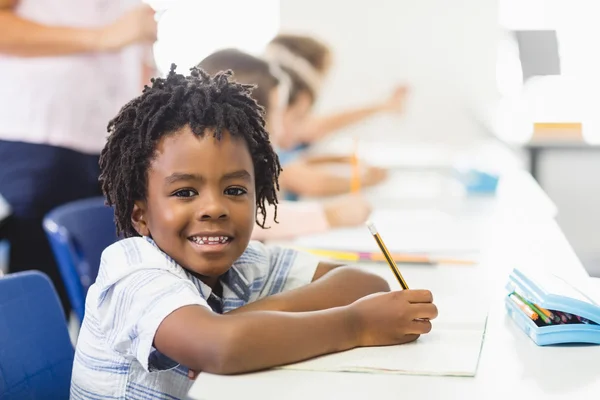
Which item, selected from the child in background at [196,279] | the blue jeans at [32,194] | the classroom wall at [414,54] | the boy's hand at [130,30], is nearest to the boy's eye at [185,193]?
the child in background at [196,279]

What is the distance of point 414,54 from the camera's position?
410cm

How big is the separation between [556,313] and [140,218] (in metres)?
0.53

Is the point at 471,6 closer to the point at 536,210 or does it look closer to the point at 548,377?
the point at 536,210

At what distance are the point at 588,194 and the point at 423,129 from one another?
1.09m

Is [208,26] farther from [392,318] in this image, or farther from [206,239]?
[392,318]

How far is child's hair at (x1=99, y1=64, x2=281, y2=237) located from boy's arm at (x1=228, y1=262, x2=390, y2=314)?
17 cm

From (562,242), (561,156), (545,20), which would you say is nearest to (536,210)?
(562,242)

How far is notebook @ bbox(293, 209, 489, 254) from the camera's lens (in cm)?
146

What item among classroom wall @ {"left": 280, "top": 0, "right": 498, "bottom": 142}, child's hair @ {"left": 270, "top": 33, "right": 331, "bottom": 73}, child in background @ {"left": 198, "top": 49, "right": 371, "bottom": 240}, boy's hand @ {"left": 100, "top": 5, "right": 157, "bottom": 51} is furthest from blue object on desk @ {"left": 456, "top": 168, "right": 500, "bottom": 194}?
classroom wall @ {"left": 280, "top": 0, "right": 498, "bottom": 142}

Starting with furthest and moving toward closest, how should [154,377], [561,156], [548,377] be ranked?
1. [561,156]
2. [154,377]
3. [548,377]

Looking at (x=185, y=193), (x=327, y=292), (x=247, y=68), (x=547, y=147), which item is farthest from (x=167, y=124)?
(x=547, y=147)

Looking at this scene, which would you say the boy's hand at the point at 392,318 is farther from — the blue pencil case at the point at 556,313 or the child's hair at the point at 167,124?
the child's hair at the point at 167,124

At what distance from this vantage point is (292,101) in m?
2.78

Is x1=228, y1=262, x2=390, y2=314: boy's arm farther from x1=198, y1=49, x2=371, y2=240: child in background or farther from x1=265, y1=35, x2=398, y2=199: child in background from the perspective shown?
x1=265, y1=35, x2=398, y2=199: child in background
